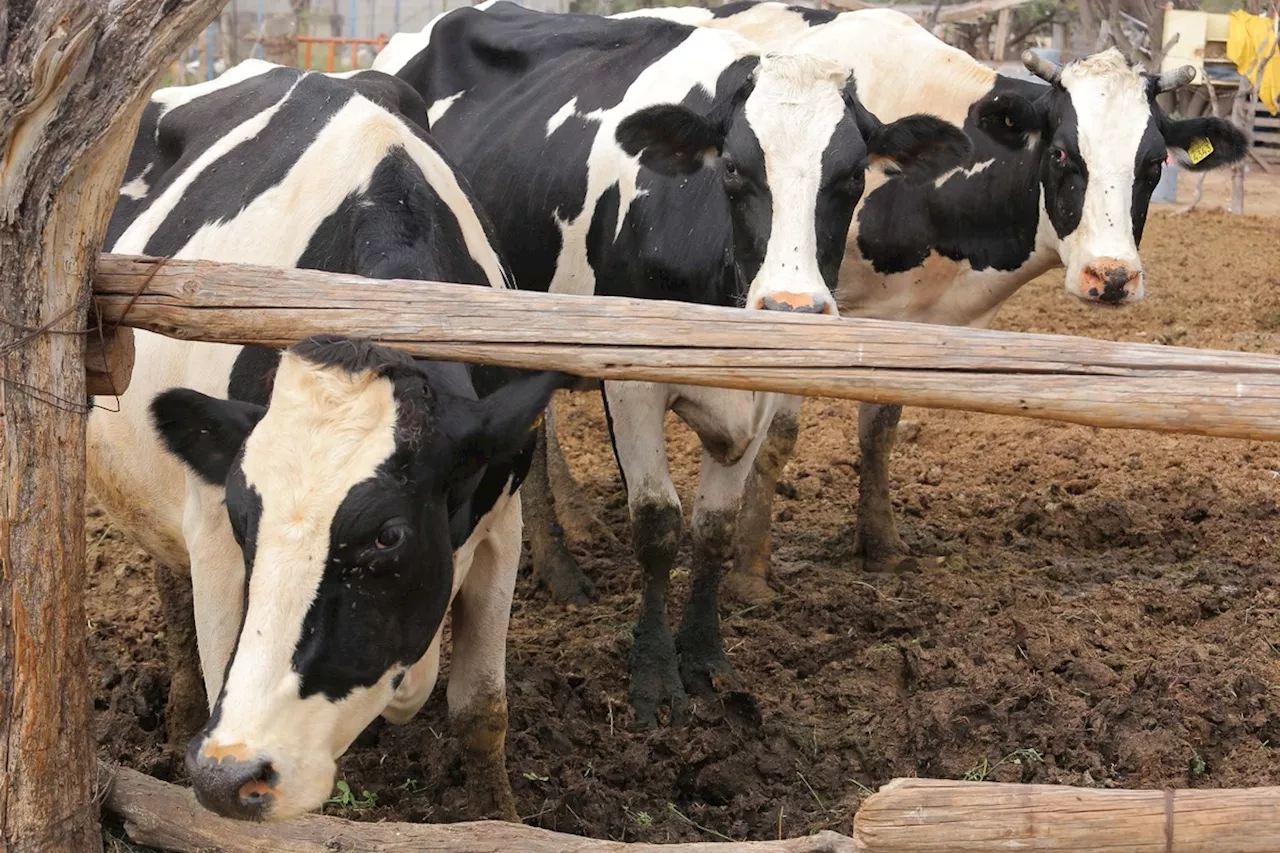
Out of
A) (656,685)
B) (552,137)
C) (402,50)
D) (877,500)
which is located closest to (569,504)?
(877,500)

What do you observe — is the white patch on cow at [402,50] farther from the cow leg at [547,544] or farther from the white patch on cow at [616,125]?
the cow leg at [547,544]

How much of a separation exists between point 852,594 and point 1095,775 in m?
Result: 1.64

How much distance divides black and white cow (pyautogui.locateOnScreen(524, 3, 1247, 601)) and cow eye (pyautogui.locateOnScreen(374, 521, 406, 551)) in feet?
10.1

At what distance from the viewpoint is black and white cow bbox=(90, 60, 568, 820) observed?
2.73 meters

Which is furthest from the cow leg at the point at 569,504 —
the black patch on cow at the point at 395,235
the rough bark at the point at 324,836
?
the rough bark at the point at 324,836

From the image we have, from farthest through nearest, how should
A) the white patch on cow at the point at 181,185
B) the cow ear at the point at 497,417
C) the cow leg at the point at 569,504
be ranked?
the cow leg at the point at 569,504, the white patch on cow at the point at 181,185, the cow ear at the point at 497,417

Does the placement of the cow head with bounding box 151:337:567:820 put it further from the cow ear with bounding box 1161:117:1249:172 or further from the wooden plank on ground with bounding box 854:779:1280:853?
the cow ear with bounding box 1161:117:1249:172

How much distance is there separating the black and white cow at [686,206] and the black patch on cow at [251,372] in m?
1.55

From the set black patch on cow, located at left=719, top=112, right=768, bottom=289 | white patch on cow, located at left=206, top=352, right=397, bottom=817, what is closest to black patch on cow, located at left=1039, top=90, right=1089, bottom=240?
black patch on cow, located at left=719, top=112, right=768, bottom=289

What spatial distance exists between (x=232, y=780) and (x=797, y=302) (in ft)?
7.62

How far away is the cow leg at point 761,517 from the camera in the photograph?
580cm

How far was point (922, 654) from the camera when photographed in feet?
16.1

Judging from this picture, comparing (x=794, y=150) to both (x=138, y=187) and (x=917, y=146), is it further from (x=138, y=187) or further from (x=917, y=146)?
(x=138, y=187)

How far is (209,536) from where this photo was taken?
11.3 ft
